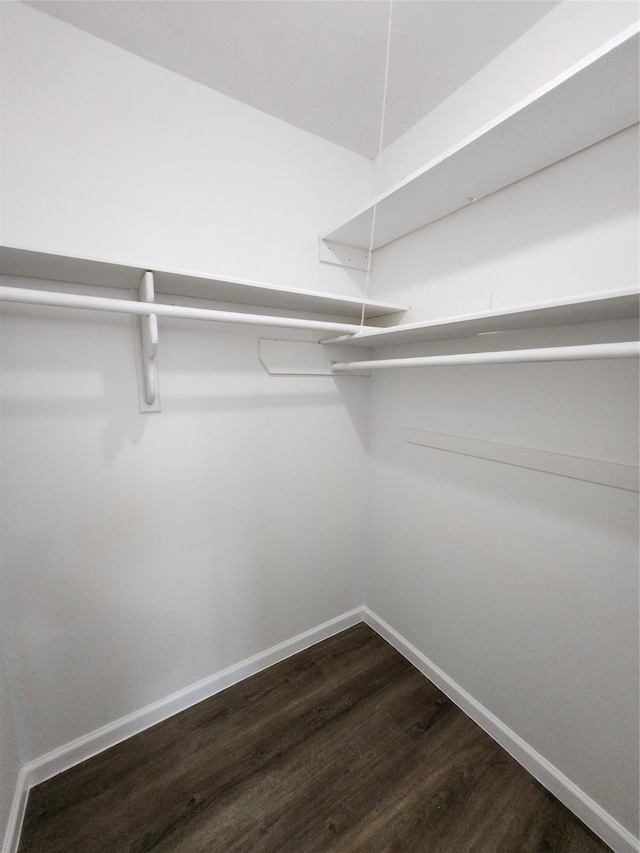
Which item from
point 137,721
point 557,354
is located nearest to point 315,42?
point 557,354

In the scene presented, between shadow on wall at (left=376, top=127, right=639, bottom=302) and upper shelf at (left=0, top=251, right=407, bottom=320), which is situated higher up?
shadow on wall at (left=376, top=127, right=639, bottom=302)

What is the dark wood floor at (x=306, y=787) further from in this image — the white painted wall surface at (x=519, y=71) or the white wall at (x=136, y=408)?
the white painted wall surface at (x=519, y=71)

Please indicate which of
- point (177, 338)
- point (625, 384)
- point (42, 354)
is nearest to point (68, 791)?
point (42, 354)

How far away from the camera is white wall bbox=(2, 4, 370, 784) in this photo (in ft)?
3.56

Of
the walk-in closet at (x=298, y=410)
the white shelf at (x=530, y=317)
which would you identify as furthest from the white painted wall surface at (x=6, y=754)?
the white shelf at (x=530, y=317)

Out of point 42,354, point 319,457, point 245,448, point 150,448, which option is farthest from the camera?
point 319,457

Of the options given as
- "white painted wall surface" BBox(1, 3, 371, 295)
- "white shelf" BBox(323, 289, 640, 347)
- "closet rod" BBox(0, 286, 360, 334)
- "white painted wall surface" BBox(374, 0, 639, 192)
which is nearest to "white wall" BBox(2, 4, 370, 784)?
"white painted wall surface" BBox(1, 3, 371, 295)

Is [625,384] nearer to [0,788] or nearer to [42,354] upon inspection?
[42,354]

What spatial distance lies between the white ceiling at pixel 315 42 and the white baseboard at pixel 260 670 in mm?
2460

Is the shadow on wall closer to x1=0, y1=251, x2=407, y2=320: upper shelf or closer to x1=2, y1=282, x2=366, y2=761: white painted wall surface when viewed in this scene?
x1=0, y1=251, x2=407, y2=320: upper shelf

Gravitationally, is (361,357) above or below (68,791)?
above

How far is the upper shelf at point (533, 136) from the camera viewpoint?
2.47ft

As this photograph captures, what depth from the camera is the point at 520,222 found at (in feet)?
3.86

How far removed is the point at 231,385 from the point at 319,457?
1.92 ft
